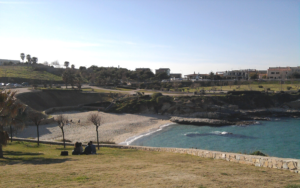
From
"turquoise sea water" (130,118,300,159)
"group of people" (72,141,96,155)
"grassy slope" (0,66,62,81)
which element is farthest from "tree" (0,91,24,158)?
"grassy slope" (0,66,62,81)

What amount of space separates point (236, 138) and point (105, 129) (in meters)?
19.7

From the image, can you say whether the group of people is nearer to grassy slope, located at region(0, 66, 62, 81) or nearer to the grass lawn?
the grass lawn

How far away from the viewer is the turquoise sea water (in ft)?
91.3

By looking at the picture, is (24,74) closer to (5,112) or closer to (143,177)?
(5,112)

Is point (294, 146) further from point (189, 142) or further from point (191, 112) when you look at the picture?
point (191, 112)

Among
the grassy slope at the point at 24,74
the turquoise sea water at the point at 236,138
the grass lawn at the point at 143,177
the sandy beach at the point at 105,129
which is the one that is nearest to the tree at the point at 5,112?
the grass lawn at the point at 143,177

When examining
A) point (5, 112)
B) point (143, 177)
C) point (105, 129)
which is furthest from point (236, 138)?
point (5, 112)

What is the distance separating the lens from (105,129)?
37.0m

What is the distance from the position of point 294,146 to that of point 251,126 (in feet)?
41.3

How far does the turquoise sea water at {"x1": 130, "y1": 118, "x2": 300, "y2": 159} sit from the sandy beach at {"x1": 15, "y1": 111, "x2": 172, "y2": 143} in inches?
135

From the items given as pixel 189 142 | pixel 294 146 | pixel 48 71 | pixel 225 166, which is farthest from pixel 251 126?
pixel 48 71

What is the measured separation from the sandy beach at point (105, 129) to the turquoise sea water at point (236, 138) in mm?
3426

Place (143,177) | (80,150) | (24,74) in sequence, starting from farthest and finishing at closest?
1. (24,74)
2. (80,150)
3. (143,177)

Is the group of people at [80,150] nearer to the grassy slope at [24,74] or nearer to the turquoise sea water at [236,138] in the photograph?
the turquoise sea water at [236,138]
